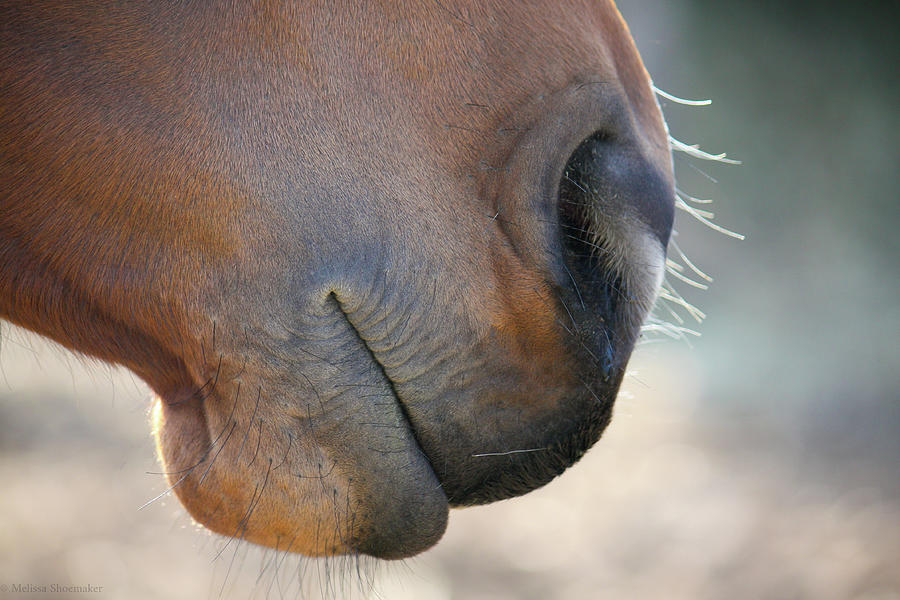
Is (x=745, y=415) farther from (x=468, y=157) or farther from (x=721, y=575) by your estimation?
(x=468, y=157)

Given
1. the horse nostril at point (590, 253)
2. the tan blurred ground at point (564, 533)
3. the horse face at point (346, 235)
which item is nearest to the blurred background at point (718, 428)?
the tan blurred ground at point (564, 533)

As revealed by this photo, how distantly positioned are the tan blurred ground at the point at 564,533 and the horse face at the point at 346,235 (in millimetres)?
1323

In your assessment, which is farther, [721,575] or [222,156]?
[721,575]

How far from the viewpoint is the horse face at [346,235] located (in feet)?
2.42

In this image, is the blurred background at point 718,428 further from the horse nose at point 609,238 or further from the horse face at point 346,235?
the horse nose at point 609,238

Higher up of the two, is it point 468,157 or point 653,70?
point 468,157

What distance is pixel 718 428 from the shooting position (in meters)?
3.53

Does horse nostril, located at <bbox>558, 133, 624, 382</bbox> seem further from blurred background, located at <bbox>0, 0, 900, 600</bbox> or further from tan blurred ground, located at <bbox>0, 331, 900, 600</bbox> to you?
tan blurred ground, located at <bbox>0, 331, 900, 600</bbox>

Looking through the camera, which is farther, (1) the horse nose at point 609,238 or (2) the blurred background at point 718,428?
(2) the blurred background at point 718,428

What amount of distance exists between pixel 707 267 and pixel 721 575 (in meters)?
2.71

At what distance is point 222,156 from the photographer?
74 centimetres

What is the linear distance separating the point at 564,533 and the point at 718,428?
116 centimetres

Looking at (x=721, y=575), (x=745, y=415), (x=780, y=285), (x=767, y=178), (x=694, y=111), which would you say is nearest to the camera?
(x=721, y=575)

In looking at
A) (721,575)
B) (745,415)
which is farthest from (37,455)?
(745,415)
